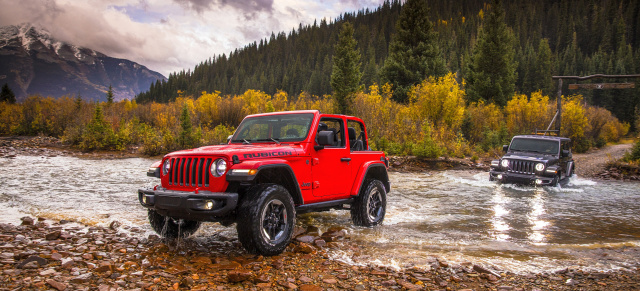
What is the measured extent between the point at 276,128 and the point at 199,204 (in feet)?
6.84

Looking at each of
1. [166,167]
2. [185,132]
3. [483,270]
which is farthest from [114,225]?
[185,132]

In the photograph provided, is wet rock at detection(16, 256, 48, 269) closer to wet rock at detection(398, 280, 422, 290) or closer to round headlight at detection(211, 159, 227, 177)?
round headlight at detection(211, 159, 227, 177)

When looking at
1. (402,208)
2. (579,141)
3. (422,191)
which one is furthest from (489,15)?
(402,208)

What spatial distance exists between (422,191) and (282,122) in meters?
7.98

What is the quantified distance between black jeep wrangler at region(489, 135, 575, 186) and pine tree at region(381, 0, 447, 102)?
2317 centimetres

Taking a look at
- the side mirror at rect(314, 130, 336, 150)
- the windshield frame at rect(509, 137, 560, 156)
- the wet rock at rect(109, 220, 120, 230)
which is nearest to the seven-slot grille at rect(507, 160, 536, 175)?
the windshield frame at rect(509, 137, 560, 156)

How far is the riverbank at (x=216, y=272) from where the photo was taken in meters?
4.08

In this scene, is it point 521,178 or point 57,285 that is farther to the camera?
point 521,178

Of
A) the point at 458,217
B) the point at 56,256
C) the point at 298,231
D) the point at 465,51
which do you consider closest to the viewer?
the point at 56,256

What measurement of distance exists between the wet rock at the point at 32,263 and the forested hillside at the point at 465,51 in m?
54.1

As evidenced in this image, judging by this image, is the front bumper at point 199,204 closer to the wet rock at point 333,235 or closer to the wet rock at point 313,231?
the wet rock at point 333,235

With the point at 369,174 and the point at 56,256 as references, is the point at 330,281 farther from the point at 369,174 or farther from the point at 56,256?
the point at 369,174

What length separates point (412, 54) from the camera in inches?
1555

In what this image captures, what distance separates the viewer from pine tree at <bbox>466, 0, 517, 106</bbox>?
48625mm
